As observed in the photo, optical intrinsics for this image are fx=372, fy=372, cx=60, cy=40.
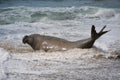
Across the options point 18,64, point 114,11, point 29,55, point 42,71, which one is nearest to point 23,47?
point 29,55

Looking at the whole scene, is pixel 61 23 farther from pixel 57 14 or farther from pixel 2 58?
pixel 2 58

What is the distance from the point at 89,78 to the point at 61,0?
72.4 ft

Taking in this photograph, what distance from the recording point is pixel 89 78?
5742mm

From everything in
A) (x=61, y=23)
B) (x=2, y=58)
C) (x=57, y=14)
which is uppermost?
(x=2, y=58)

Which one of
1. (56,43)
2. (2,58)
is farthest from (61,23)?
(2,58)

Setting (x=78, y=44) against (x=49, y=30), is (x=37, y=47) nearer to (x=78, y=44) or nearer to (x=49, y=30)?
(x=78, y=44)

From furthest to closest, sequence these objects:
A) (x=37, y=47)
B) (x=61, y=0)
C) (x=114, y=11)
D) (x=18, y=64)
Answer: (x=61, y=0) → (x=114, y=11) → (x=37, y=47) → (x=18, y=64)

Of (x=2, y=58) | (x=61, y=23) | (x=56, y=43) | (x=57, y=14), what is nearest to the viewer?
(x=2, y=58)

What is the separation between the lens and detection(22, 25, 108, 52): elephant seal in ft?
25.5

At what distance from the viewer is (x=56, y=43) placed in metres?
8.27

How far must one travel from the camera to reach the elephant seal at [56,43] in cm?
776

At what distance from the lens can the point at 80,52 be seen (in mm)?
7547

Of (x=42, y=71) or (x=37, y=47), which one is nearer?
(x=42, y=71)

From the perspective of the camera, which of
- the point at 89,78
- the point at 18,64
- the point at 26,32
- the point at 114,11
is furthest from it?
the point at 114,11
